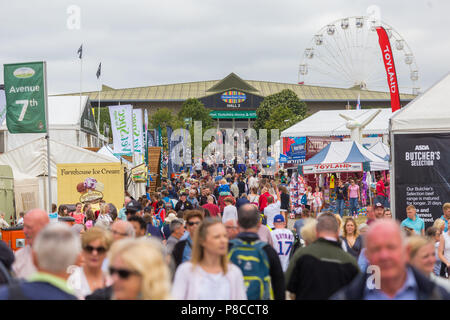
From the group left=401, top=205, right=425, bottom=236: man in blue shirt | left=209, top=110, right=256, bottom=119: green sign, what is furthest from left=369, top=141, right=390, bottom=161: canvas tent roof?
left=209, top=110, right=256, bottom=119: green sign

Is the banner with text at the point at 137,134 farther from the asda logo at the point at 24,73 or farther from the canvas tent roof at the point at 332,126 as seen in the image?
the canvas tent roof at the point at 332,126

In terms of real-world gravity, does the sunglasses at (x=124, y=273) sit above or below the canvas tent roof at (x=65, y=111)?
below

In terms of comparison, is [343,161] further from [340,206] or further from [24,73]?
[24,73]

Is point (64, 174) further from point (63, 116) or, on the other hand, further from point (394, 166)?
point (63, 116)

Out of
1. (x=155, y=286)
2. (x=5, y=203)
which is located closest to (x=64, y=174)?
(x=5, y=203)

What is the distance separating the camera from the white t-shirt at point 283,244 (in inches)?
356

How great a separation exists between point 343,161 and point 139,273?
70.3ft

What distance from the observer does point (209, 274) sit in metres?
4.60

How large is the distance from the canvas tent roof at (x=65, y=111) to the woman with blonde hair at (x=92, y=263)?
35.3m

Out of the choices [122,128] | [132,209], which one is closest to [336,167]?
[122,128]

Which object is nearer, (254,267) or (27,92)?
(254,267)

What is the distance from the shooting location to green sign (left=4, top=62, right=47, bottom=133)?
1312cm

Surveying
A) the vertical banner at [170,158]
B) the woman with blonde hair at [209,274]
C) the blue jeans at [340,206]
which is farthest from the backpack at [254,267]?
the vertical banner at [170,158]

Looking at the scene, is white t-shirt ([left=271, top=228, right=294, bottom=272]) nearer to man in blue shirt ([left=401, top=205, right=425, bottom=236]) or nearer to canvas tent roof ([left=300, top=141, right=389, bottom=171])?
man in blue shirt ([left=401, top=205, right=425, bottom=236])
